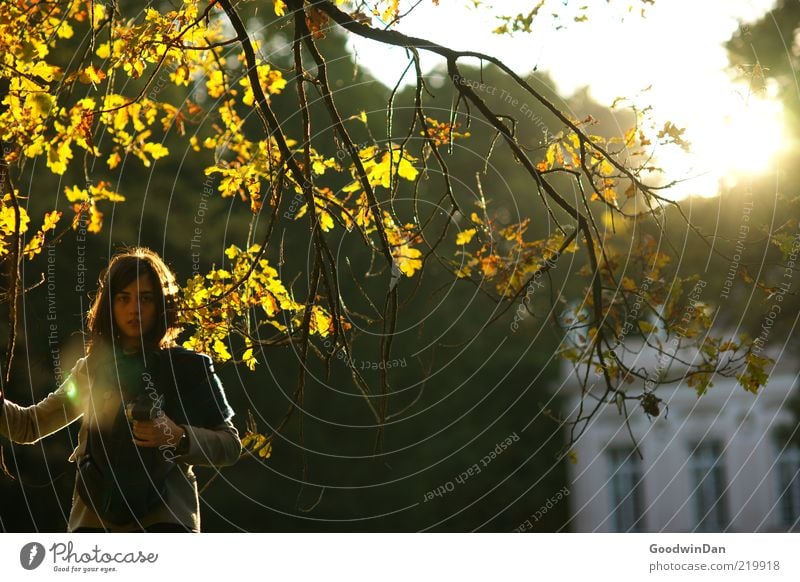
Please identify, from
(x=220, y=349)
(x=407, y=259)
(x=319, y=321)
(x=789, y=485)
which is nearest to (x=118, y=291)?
(x=220, y=349)

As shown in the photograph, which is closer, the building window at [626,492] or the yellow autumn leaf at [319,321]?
the yellow autumn leaf at [319,321]

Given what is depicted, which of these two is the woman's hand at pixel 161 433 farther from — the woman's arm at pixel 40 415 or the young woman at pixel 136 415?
the woman's arm at pixel 40 415

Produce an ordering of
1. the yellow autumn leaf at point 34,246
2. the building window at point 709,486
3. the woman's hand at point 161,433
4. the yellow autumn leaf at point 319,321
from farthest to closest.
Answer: the building window at point 709,486, the yellow autumn leaf at point 319,321, the yellow autumn leaf at point 34,246, the woman's hand at point 161,433

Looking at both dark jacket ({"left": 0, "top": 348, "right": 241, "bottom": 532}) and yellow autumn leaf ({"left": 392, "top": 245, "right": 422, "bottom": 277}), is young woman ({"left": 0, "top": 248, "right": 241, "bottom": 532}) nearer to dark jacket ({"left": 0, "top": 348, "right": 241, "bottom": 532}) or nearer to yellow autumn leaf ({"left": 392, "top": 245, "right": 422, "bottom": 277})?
dark jacket ({"left": 0, "top": 348, "right": 241, "bottom": 532})

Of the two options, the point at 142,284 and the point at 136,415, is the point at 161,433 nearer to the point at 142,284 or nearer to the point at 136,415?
the point at 136,415

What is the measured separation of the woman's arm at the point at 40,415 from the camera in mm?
3154

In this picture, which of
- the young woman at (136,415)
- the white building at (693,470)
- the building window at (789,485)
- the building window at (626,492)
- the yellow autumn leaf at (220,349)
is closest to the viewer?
the young woman at (136,415)

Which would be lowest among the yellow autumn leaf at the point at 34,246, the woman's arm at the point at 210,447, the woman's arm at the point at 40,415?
the woman's arm at the point at 210,447

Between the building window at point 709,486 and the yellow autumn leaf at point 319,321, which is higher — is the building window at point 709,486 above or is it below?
above

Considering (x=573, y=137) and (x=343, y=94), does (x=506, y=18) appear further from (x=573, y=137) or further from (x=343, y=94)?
(x=343, y=94)

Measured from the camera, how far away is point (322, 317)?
4062 millimetres

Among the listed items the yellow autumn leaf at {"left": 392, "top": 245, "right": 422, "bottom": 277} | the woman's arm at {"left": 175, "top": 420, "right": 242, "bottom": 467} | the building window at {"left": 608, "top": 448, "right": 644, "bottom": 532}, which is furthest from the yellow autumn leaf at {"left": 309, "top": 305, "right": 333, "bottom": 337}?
the building window at {"left": 608, "top": 448, "right": 644, "bottom": 532}

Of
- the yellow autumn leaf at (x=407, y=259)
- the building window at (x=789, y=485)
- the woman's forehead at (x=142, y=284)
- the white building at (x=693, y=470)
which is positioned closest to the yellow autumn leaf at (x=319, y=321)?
the yellow autumn leaf at (x=407, y=259)
